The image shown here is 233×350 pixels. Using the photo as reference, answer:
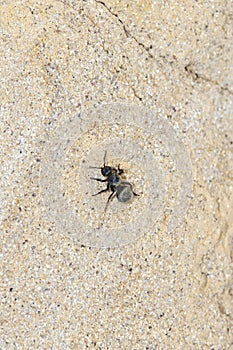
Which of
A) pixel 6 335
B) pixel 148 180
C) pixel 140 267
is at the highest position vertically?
pixel 148 180

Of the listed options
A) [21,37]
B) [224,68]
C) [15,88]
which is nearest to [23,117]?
[15,88]

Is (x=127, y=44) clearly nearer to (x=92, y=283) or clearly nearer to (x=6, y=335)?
(x=92, y=283)

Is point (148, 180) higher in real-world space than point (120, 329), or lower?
higher

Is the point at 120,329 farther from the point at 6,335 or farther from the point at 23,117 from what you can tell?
the point at 23,117

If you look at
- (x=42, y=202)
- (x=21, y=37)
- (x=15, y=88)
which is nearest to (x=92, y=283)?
(x=42, y=202)

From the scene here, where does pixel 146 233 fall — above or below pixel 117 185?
below

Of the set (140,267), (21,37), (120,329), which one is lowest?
(120,329)
